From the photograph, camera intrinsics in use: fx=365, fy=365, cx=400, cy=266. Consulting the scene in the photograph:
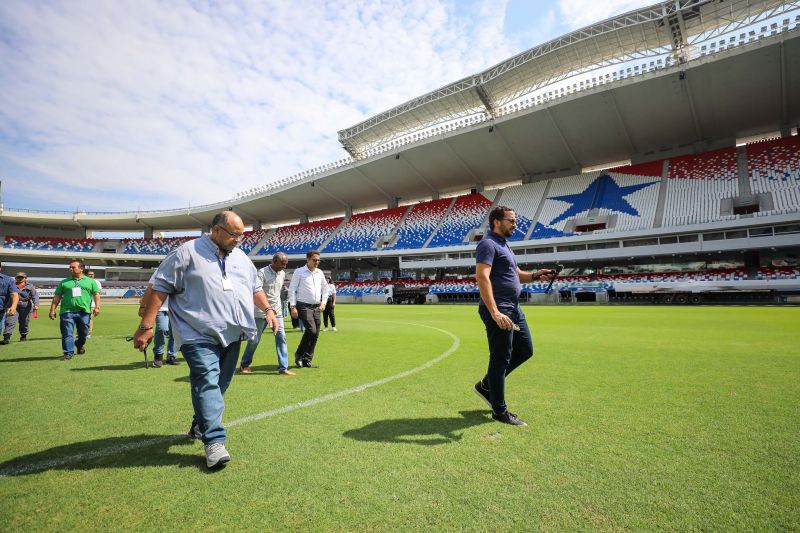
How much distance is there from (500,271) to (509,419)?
1306 mm

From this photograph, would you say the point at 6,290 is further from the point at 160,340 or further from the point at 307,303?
the point at 307,303

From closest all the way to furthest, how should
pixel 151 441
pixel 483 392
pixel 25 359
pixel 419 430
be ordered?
pixel 151 441 < pixel 419 430 < pixel 483 392 < pixel 25 359

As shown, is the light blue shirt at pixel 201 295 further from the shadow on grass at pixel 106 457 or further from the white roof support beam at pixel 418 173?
the white roof support beam at pixel 418 173

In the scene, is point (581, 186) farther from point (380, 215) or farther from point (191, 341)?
point (191, 341)

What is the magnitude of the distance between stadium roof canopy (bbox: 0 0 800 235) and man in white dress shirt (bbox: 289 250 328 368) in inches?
1162

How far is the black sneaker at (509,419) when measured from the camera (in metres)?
3.16

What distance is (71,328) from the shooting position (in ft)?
23.1

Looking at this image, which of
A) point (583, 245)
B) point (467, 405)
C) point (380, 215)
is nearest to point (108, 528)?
point (467, 405)

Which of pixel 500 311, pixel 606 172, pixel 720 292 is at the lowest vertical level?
pixel 720 292

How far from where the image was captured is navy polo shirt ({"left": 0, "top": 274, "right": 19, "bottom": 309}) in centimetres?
748

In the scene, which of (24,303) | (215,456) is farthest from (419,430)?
(24,303)

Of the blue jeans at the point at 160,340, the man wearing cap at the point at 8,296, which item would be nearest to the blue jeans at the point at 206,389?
the blue jeans at the point at 160,340

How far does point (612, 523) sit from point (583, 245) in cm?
3411

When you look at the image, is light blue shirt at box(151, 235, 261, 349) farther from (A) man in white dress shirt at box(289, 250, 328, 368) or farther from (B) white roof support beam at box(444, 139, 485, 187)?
(B) white roof support beam at box(444, 139, 485, 187)
